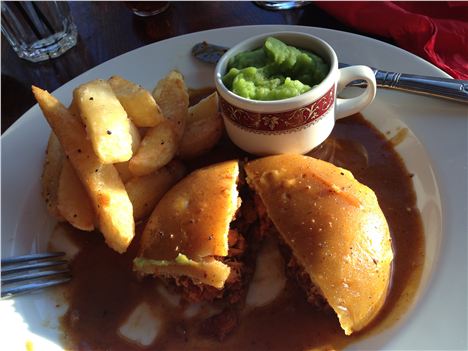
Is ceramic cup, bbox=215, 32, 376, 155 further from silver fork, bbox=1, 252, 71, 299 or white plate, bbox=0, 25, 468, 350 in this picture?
silver fork, bbox=1, 252, 71, 299

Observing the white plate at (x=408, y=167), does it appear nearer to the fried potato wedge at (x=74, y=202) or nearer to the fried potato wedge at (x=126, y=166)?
the fried potato wedge at (x=74, y=202)

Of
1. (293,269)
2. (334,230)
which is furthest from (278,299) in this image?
(334,230)

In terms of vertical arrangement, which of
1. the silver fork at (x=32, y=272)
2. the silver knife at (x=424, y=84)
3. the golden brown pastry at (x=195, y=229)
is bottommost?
the silver fork at (x=32, y=272)

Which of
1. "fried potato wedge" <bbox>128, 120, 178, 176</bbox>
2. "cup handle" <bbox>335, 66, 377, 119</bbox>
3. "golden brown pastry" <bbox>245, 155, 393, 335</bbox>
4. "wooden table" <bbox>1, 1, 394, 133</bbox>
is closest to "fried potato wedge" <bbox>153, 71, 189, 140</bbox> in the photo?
"fried potato wedge" <bbox>128, 120, 178, 176</bbox>

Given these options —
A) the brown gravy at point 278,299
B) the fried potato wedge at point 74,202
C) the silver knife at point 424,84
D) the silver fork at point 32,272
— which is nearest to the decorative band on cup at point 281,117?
the brown gravy at point 278,299

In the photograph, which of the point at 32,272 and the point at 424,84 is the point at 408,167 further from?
the point at 32,272
